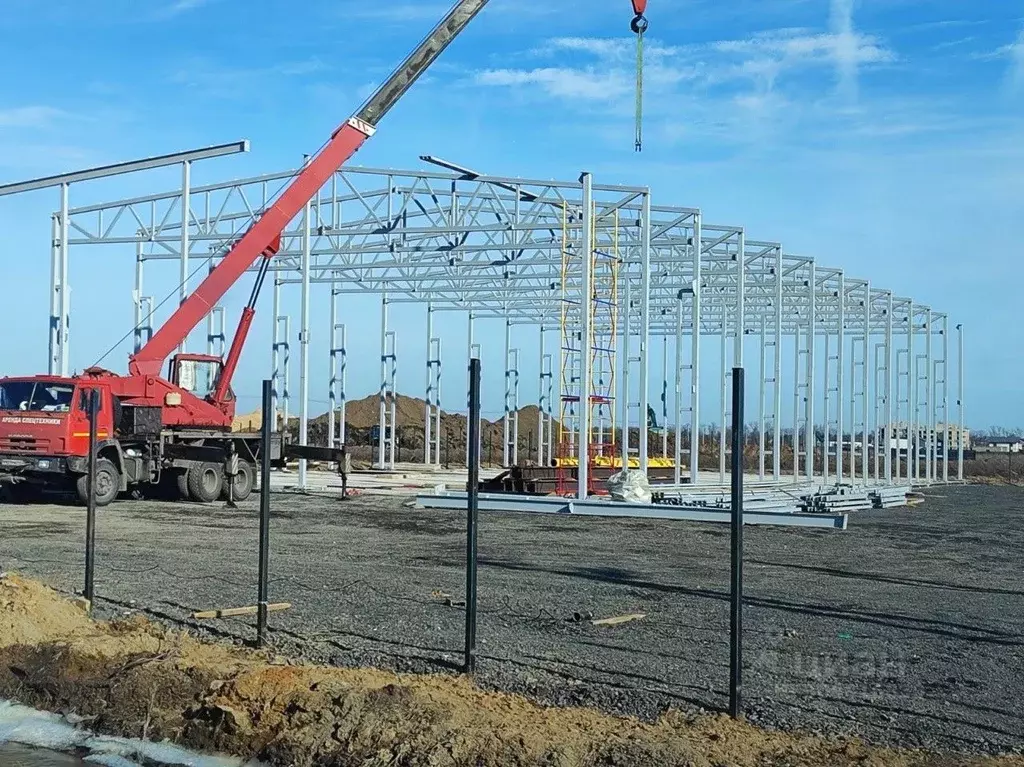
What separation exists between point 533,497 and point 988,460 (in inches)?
2220

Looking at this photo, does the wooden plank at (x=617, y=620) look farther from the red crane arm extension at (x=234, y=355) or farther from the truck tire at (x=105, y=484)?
the red crane arm extension at (x=234, y=355)

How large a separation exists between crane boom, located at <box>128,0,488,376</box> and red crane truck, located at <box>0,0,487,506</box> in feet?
0.06

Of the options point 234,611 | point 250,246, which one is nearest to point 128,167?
point 250,246

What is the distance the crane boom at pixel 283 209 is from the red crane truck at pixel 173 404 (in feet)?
0.06

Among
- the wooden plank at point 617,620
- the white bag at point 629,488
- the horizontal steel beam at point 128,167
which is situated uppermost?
the horizontal steel beam at point 128,167

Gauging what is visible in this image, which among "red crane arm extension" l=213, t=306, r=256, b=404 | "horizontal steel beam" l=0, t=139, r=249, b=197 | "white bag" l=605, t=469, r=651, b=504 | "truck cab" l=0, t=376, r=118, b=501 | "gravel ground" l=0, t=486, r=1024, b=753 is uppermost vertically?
"horizontal steel beam" l=0, t=139, r=249, b=197

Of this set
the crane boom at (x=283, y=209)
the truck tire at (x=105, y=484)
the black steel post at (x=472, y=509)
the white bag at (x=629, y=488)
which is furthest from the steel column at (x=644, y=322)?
the black steel post at (x=472, y=509)

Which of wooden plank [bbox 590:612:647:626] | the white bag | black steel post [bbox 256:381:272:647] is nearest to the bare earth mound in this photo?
black steel post [bbox 256:381:272:647]

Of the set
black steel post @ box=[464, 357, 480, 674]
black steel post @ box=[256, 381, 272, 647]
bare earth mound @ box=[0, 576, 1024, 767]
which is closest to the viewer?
bare earth mound @ box=[0, 576, 1024, 767]

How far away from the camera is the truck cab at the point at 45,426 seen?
20.7m

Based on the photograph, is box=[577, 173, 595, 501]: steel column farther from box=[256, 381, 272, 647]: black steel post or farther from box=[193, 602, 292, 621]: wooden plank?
box=[256, 381, 272, 647]: black steel post

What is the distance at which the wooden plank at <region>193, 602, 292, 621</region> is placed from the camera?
9281 millimetres

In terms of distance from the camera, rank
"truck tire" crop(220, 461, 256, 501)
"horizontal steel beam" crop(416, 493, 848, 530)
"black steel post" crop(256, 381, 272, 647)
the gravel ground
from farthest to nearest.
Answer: "truck tire" crop(220, 461, 256, 501) → "horizontal steel beam" crop(416, 493, 848, 530) → "black steel post" crop(256, 381, 272, 647) → the gravel ground

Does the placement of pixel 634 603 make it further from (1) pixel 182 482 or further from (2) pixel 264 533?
(1) pixel 182 482
